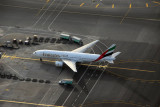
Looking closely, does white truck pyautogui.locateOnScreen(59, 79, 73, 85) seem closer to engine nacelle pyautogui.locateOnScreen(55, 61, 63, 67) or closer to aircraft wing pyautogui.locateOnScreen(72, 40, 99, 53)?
engine nacelle pyautogui.locateOnScreen(55, 61, 63, 67)

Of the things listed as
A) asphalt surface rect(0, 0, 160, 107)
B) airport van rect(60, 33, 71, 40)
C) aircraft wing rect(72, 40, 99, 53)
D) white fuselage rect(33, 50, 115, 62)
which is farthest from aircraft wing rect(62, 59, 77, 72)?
airport van rect(60, 33, 71, 40)

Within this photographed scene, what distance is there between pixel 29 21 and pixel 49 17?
1012 centimetres

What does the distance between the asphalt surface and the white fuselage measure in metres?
4.40

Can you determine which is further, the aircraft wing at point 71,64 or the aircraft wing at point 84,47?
the aircraft wing at point 84,47

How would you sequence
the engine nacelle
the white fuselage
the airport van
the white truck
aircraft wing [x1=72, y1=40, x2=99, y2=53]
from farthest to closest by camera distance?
the airport van < aircraft wing [x1=72, y1=40, x2=99, y2=53] < the engine nacelle < the white fuselage < the white truck

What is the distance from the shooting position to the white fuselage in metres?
103

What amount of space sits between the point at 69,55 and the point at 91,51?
540 inches

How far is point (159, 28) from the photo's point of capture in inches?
4958

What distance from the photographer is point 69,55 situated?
10456 centimetres

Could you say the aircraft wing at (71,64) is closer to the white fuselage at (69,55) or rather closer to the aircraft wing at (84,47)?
the white fuselage at (69,55)

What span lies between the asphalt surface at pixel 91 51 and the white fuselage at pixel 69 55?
4.40m

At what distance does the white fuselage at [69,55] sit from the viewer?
103 meters

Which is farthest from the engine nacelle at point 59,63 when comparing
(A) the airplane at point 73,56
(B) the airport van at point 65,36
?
(B) the airport van at point 65,36

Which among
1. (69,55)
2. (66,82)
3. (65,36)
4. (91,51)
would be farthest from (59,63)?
(65,36)
